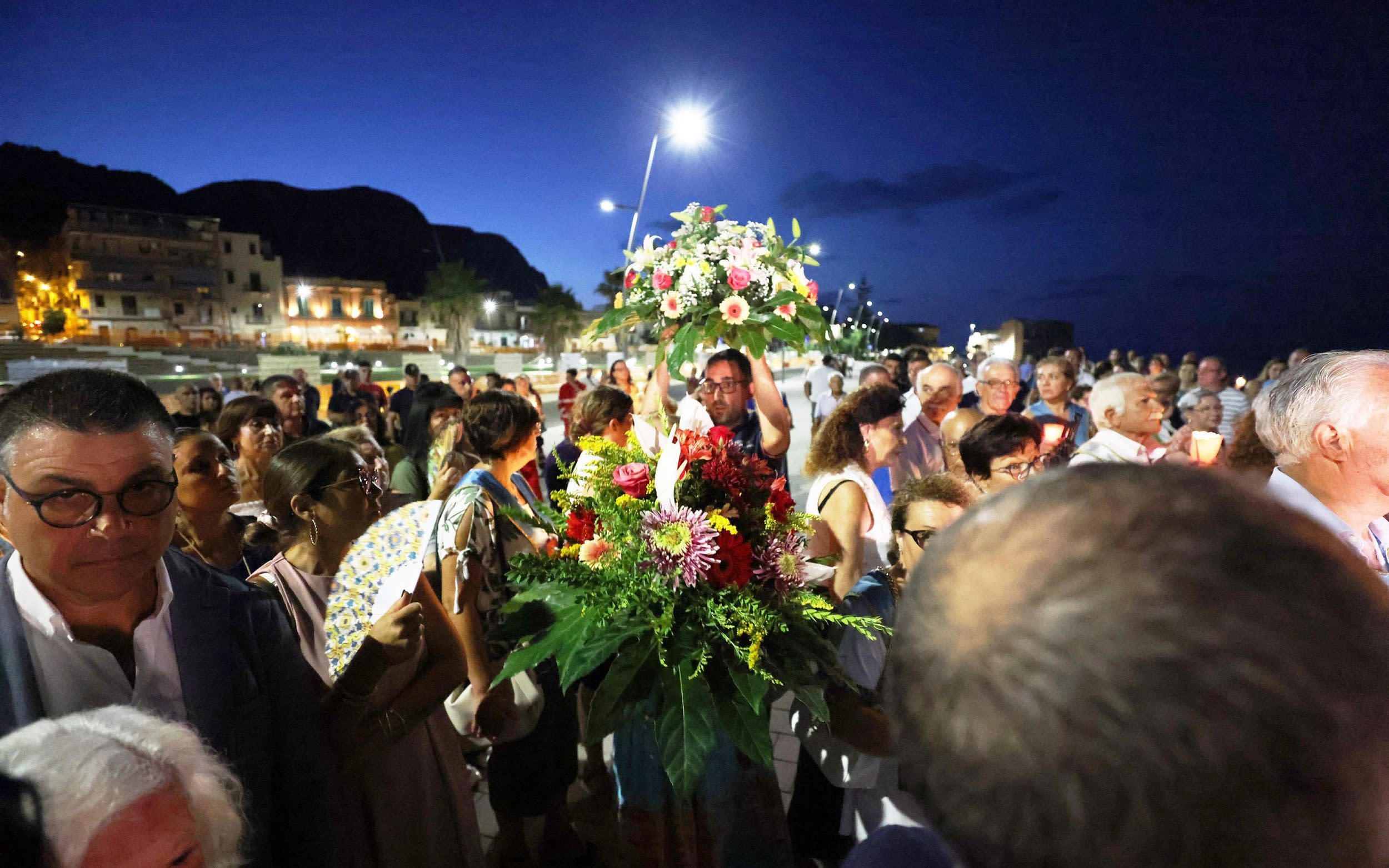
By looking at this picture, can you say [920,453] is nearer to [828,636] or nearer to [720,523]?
[828,636]

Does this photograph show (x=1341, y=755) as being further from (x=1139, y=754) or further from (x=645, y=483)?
(x=645, y=483)

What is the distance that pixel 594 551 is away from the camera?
1892 millimetres

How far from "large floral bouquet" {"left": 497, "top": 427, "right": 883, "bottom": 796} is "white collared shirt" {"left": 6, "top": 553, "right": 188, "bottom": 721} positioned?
75cm

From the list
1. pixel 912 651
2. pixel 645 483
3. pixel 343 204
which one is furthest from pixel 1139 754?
pixel 343 204

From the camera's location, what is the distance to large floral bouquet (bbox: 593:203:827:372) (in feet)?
10.9

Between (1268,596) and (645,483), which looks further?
(645,483)

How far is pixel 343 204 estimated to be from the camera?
139750 mm

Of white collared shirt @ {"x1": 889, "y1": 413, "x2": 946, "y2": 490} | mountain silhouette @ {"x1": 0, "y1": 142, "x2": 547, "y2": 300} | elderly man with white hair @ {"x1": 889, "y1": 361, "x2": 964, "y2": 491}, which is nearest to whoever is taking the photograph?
white collared shirt @ {"x1": 889, "y1": 413, "x2": 946, "y2": 490}

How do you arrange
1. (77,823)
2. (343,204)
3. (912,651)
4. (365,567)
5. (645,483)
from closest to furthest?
(912,651), (77,823), (645,483), (365,567), (343,204)

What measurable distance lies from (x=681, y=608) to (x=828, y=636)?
0.71 metres

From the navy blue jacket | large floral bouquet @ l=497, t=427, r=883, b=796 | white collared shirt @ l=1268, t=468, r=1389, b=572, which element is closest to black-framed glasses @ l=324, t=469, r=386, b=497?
the navy blue jacket

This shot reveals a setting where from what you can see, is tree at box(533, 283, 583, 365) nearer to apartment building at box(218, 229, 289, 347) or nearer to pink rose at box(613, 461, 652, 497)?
apartment building at box(218, 229, 289, 347)

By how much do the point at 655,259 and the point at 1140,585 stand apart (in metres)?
3.29

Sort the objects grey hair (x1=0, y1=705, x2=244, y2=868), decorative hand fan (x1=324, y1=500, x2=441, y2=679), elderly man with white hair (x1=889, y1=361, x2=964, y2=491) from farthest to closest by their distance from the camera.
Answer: elderly man with white hair (x1=889, y1=361, x2=964, y2=491) → decorative hand fan (x1=324, y1=500, x2=441, y2=679) → grey hair (x1=0, y1=705, x2=244, y2=868)
